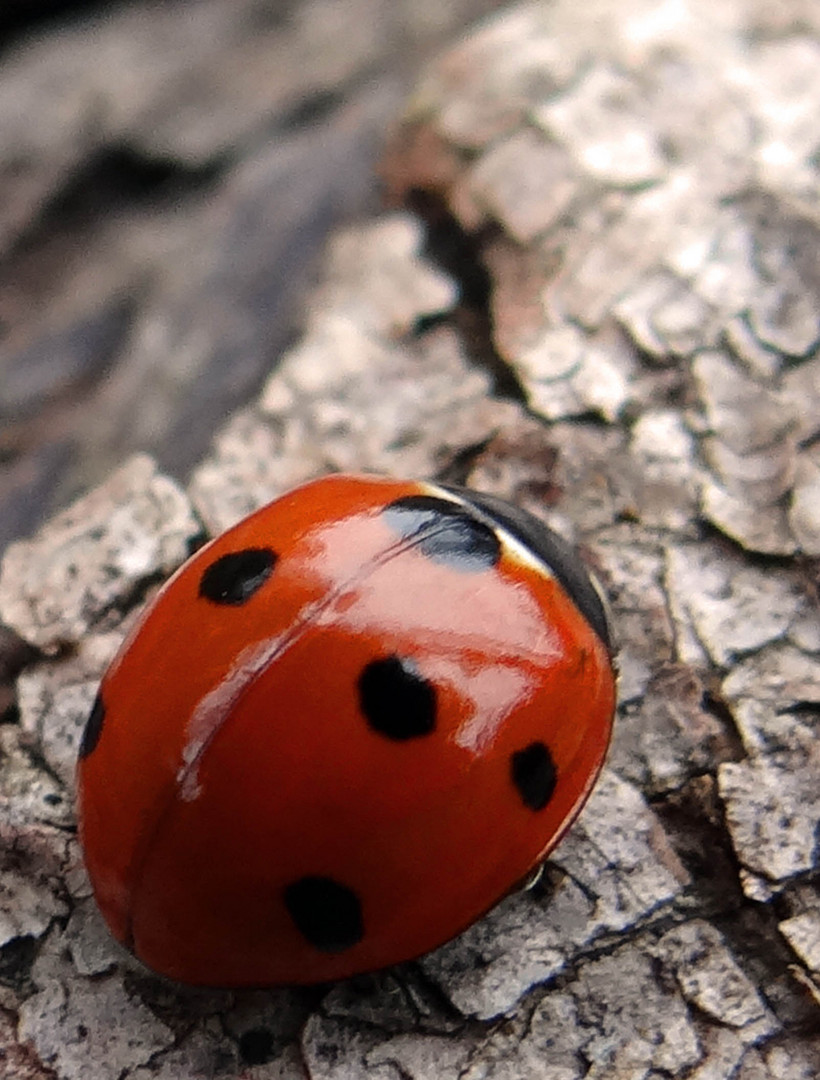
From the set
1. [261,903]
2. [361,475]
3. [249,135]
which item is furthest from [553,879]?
[249,135]

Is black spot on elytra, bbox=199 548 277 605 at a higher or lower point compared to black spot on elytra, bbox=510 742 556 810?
higher

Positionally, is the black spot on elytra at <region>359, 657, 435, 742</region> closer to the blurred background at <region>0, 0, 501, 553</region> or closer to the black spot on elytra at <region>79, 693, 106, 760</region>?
the black spot on elytra at <region>79, 693, 106, 760</region>

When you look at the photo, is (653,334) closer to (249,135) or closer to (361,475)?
(361,475)

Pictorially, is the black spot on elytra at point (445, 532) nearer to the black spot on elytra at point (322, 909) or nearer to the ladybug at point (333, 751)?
the ladybug at point (333, 751)

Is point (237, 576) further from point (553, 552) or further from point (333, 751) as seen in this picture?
point (553, 552)

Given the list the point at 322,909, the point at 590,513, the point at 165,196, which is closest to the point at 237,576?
the point at 322,909

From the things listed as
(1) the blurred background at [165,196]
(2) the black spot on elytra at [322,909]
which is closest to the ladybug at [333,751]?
(2) the black spot on elytra at [322,909]

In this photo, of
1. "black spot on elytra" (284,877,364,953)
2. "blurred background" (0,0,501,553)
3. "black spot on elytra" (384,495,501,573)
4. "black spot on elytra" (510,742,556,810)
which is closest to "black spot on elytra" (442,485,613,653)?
"black spot on elytra" (384,495,501,573)
